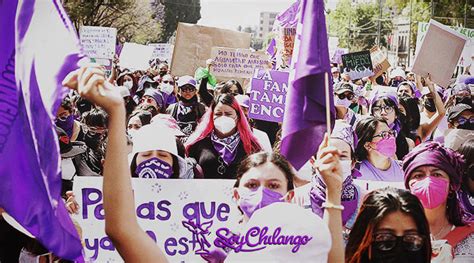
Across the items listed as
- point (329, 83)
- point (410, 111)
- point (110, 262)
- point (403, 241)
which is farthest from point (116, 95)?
point (410, 111)

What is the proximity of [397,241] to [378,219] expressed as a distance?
5.2 inches

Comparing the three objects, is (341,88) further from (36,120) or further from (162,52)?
(162,52)

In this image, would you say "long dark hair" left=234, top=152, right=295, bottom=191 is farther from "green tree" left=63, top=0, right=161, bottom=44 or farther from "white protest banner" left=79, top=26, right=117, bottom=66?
"green tree" left=63, top=0, right=161, bottom=44

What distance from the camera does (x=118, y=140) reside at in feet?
9.37

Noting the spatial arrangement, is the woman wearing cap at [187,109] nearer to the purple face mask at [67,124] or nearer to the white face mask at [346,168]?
the purple face mask at [67,124]

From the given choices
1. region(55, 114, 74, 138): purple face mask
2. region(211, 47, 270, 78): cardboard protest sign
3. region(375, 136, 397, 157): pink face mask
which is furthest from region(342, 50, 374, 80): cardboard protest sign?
region(375, 136, 397, 157): pink face mask

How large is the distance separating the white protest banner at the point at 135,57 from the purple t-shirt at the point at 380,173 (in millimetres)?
11105

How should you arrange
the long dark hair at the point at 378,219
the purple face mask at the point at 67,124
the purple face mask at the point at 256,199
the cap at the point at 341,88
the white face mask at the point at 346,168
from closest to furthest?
the purple face mask at the point at 256,199, the long dark hair at the point at 378,219, the white face mask at the point at 346,168, the purple face mask at the point at 67,124, the cap at the point at 341,88

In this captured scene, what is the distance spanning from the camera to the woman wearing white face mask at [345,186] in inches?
170

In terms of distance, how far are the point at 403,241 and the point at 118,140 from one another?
1.29m

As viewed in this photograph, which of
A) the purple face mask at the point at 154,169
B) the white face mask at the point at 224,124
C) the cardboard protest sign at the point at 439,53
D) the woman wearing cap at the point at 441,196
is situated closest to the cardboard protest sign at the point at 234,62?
the cardboard protest sign at the point at 439,53

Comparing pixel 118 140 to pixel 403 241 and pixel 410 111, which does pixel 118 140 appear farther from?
Answer: pixel 410 111

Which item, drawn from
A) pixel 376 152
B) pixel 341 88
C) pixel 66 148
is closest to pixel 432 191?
pixel 376 152

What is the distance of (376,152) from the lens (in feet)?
18.5
